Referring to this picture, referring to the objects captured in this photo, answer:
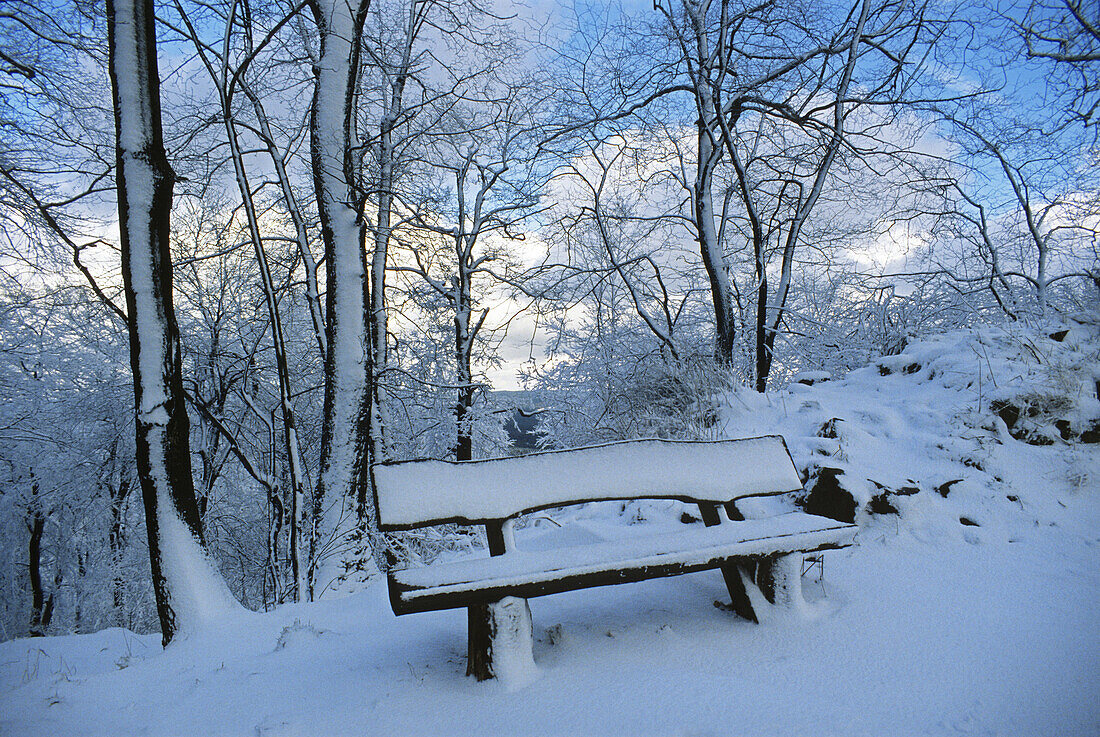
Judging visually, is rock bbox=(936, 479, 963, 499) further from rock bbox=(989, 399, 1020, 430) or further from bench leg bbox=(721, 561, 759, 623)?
bench leg bbox=(721, 561, 759, 623)

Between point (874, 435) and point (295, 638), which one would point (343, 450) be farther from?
point (874, 435)

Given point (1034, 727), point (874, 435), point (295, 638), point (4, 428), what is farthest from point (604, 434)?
point (4, 428)

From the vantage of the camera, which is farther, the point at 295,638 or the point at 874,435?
the point at 874,435

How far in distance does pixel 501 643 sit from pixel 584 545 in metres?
0.54

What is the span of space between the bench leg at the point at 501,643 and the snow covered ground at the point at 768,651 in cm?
4

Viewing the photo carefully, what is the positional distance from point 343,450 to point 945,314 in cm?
1184

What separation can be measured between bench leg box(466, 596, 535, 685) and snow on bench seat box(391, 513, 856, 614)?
157 mm

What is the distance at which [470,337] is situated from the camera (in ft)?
30.9

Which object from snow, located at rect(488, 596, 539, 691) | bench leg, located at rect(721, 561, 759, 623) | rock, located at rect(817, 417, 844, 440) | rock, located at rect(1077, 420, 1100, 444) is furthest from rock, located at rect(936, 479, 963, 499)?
snow, located at rect(488, 596, 539, 691)

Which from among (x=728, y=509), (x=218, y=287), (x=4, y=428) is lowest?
(x=728, y=509)

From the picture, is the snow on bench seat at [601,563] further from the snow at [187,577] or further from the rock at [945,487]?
the snow at [187,577]

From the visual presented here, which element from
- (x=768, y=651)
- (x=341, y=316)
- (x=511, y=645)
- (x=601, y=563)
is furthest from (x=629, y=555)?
(x=341, y=316)

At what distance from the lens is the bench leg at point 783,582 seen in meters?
2.15

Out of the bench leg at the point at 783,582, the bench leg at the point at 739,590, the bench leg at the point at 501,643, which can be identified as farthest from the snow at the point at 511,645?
the bench leg at the point at 783,582
